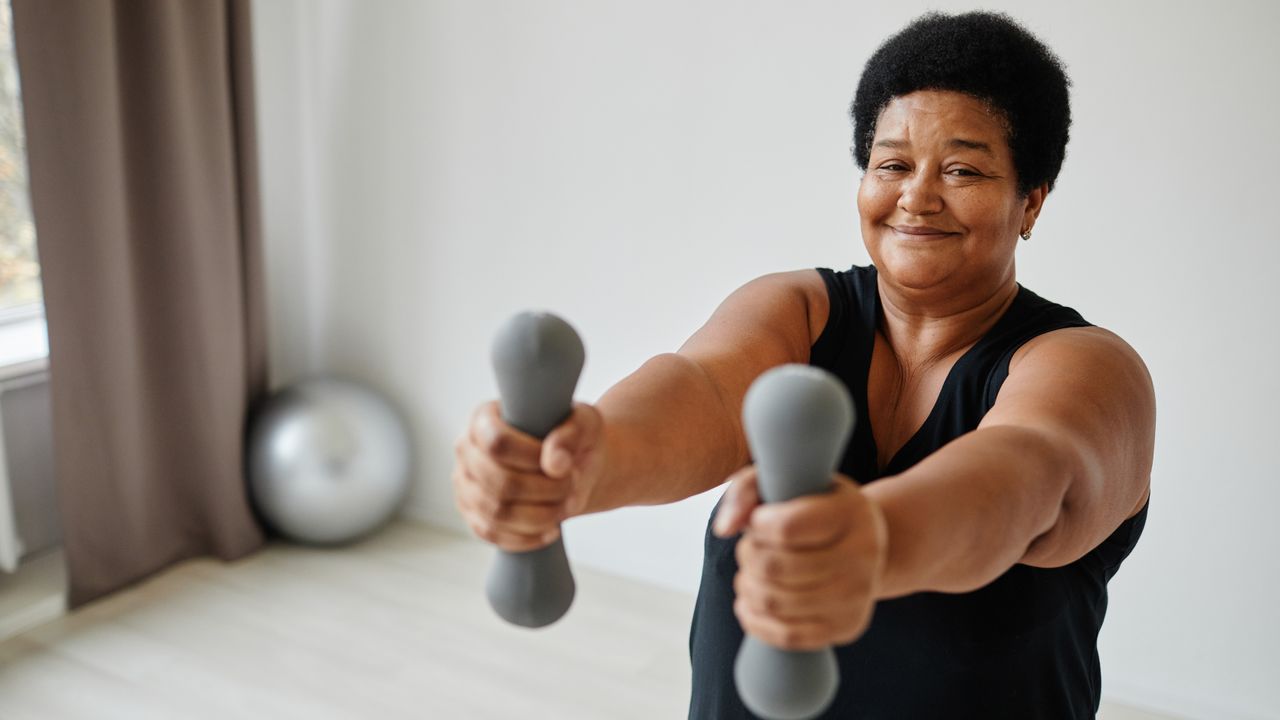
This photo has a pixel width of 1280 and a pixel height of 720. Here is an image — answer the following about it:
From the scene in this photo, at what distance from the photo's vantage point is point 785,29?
94.3 inches

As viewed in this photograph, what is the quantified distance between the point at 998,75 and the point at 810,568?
2.15 feet

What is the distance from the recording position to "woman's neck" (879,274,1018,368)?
1.21 meters

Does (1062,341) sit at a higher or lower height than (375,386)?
higher

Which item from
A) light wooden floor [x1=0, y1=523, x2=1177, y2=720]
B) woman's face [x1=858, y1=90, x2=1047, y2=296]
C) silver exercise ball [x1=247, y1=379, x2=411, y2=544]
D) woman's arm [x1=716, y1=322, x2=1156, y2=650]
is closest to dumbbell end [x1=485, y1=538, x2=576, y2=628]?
woman's arm [x1=716, y1=322, x2=1156, y2=650]

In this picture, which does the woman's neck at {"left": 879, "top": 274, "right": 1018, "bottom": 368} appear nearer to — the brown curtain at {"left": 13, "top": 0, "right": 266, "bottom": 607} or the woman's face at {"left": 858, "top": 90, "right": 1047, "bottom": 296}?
the woman's face at {"left": 858, "top": 90, "right": 1047, "bottom": 296}

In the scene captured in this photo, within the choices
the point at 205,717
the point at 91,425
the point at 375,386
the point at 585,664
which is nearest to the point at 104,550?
the point at 91,425

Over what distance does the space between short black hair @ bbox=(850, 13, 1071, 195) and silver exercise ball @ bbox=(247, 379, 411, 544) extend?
6.43 ft

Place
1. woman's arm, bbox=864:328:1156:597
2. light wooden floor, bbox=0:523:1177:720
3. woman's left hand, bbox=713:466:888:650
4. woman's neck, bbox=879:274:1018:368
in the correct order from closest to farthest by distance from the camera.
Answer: woman's left hand, bbox=713:466:888:650
woman's arm, bbox=864:328:1156:597
woman's neck, bbox=879:274:1018:368
light wooden floor, bbox=0:523:1177:720

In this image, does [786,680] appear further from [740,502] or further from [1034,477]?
[1034,477]

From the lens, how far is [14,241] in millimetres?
2734

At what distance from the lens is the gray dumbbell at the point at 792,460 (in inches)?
27.5

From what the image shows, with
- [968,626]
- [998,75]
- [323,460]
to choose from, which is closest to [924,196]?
[998,75]

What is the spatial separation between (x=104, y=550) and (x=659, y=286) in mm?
1468

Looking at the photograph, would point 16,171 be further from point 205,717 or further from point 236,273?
point 205,717
